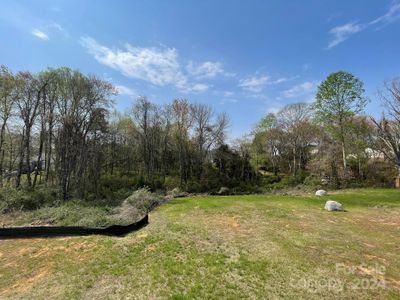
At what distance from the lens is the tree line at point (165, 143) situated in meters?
19.5

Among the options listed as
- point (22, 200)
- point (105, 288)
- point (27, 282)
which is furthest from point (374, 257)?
point (22, 200)

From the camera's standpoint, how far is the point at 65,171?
57.0 ft

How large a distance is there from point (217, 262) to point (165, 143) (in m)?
26.8

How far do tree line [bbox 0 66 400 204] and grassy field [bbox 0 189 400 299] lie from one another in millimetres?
11260

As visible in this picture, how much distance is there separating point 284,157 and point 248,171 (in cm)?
613

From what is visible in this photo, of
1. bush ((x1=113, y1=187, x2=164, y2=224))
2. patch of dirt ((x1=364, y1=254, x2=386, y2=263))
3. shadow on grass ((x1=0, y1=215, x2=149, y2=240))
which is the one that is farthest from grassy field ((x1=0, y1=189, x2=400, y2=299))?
bush ((x1=113, y1=187, x2=164, y2=224))

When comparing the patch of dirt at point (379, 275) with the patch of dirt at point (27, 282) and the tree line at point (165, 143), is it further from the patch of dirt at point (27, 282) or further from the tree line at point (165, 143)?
the tree line at point (165, 143)

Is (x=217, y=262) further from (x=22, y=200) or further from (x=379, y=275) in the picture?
(x=22, y=200)

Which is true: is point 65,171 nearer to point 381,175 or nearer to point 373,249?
point 373,249

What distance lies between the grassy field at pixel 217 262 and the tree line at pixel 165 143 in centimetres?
1126

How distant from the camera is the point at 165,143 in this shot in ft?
105

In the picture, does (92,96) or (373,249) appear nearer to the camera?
(373,249)

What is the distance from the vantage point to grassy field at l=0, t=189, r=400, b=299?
184 inches

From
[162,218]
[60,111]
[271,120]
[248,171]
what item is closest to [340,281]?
[162,218]
